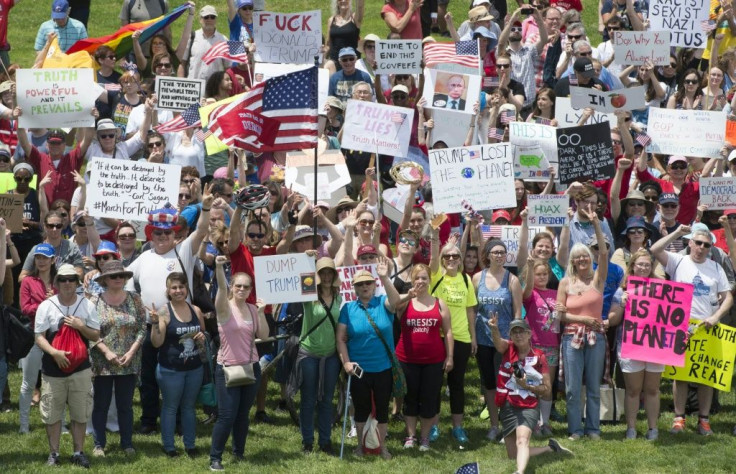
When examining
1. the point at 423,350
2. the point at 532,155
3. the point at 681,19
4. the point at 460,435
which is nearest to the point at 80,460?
the point at 423,350

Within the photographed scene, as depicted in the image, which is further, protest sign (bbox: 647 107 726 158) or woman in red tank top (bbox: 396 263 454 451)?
protest sign (bbox: 647 107 726 158)

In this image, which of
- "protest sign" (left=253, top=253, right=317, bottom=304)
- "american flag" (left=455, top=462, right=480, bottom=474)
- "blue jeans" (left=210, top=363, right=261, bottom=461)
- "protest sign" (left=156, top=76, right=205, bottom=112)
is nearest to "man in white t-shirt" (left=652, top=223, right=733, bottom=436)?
"american flag" (left=455, top=462, right=480, bottom=474)

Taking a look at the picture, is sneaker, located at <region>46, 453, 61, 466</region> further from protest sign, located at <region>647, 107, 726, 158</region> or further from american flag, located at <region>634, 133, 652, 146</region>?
protest sign, located at <region>647, 107, 726, 158</region>

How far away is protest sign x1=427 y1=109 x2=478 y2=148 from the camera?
62.1ft

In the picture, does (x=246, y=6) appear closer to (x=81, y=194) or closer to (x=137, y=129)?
(x=137, y=129)

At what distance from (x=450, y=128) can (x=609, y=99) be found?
218 cm

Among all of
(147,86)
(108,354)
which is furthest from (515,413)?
(147,86)

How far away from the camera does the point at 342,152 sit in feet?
62.3

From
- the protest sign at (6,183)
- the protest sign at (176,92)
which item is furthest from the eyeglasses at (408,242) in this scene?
the protest sign at (176,92)

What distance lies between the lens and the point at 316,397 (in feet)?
46.9

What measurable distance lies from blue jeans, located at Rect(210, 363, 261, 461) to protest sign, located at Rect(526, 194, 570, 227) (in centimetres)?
380

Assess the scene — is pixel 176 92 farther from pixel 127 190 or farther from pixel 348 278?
pixel 348 278

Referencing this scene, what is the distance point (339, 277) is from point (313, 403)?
4.33 feet

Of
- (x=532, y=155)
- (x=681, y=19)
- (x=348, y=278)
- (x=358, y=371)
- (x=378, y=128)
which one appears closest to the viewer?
(x=358, y=371)
